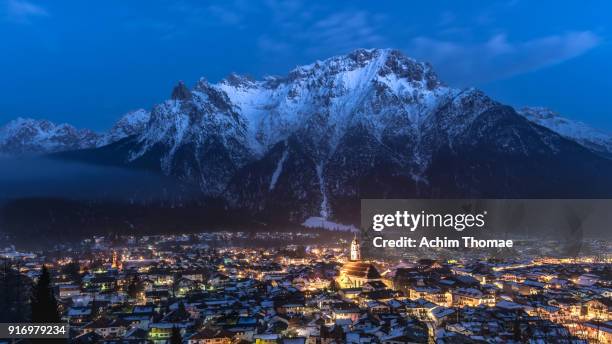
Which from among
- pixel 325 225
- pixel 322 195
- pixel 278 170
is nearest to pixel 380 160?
pixel 322 195

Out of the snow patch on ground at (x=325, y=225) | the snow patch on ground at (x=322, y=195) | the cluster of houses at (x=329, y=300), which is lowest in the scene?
the cluster of houses at (x=329, y=300)

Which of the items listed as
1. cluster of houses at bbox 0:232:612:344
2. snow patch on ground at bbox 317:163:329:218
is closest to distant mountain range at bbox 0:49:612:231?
snow patch on ground at bbox 317:163:329:218

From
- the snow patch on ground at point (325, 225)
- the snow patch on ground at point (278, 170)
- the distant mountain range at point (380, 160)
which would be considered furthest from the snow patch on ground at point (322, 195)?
the snow patch on ground at point (278, 170)

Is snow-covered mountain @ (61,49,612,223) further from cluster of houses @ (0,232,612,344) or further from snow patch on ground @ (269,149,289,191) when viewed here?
cluster of houses @ (0,232,612,344)

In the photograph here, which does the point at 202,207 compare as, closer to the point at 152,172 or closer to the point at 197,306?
the point at 152,172

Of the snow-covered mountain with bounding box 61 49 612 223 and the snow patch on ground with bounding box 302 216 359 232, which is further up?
the snow-covered mountain with bounding box 61 49 612 223

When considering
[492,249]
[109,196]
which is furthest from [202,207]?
[492,249]

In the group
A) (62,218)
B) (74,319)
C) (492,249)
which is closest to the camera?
(74,319)

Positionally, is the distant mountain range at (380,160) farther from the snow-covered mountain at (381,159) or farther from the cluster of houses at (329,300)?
the cluster of houses at (329,300)
